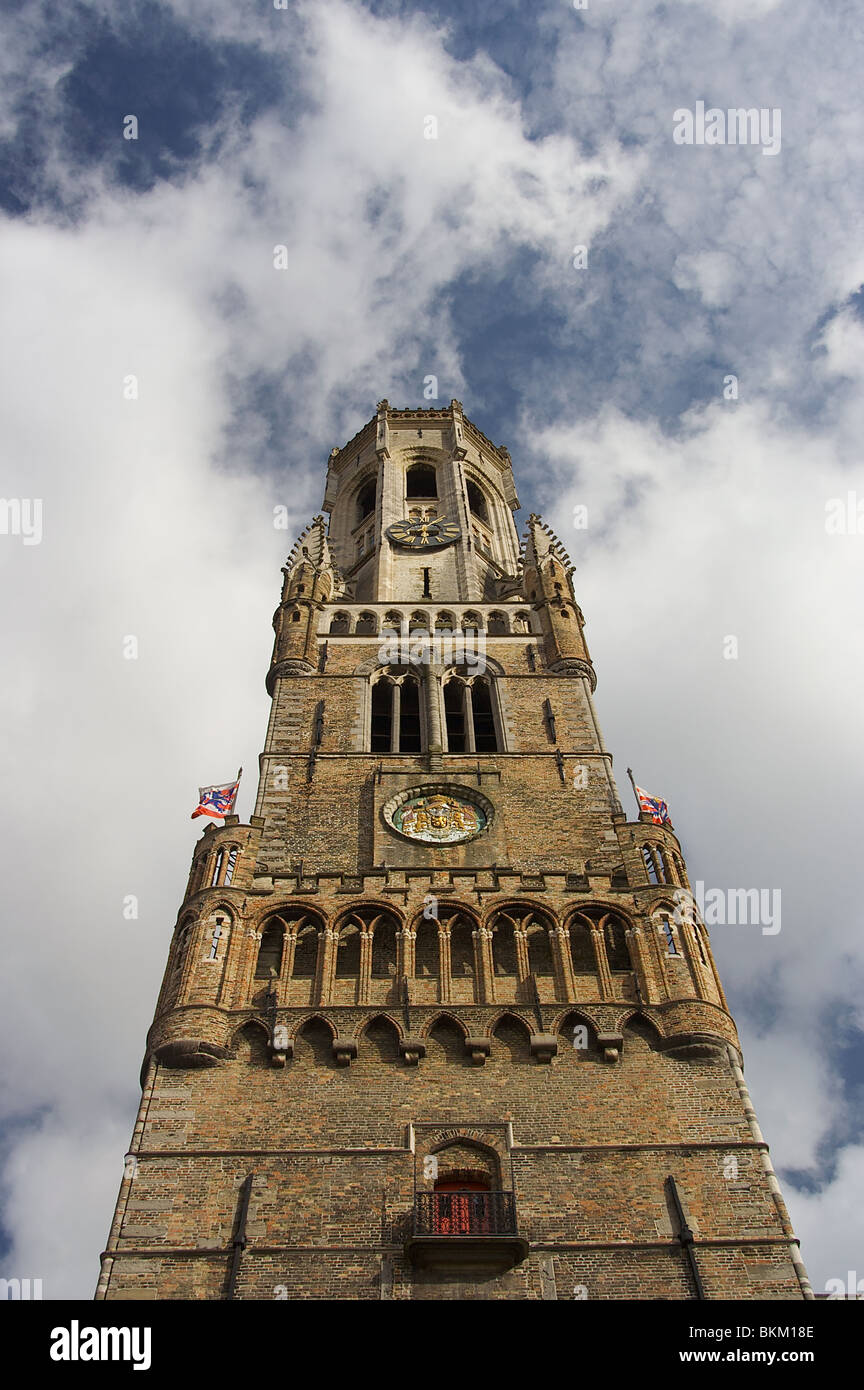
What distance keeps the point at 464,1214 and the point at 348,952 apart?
6.71 metres

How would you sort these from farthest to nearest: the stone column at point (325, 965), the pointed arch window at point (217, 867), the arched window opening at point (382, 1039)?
the pointed arch window at point (217, 867) < the stone column at point (325, 965) < the arched window opening at point (382, 1039)

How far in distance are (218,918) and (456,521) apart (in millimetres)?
28556

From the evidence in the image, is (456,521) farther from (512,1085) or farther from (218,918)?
(512,1085)

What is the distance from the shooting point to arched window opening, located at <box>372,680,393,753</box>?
33.0 meters

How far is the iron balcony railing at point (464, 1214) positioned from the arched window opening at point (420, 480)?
1622 inches

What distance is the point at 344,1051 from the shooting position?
21.0 metres

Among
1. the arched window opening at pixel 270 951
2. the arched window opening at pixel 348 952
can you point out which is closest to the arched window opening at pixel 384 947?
the arched window opening at pixel 348 952

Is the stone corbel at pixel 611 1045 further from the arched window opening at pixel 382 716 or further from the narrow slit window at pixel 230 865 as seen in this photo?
the arched window opening at pixel 382 716

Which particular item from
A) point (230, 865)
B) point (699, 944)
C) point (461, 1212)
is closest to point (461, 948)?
point (699, 944)

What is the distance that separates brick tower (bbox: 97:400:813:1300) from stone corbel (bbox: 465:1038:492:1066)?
0.04m

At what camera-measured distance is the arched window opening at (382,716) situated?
32969 millimetres

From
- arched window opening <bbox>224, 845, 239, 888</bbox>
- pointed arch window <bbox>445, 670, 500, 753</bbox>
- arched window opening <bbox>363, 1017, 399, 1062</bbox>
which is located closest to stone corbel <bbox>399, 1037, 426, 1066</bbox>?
arched window opening <bbox>363, 1017, 399, 1062</bbox>

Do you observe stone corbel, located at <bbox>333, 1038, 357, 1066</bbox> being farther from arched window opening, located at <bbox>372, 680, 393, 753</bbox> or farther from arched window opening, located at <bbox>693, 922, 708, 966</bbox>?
arched window opening, located at <bbox>372, 680, 393, 753</bbox>

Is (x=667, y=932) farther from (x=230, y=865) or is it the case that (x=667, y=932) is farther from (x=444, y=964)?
(x=230, y=865)
